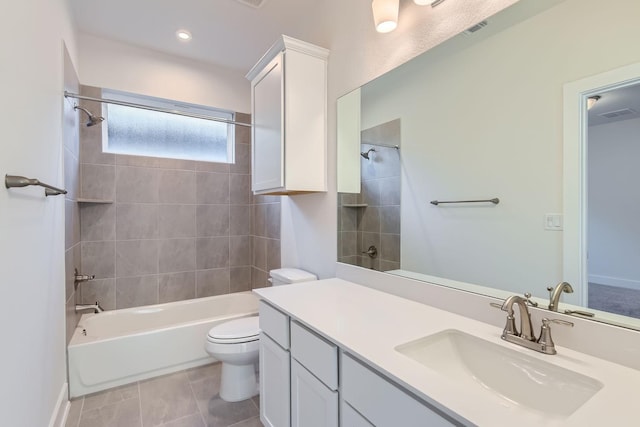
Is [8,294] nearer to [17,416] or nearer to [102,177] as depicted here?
[17,416]

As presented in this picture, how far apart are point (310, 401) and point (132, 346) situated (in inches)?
67.9

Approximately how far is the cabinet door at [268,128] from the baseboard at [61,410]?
1731mm

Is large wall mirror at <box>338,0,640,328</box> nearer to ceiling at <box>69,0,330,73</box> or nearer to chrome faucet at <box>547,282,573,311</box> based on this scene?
chrome faucet at <box>547,282,573,311</box>

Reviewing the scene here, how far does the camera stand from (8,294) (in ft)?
3.44

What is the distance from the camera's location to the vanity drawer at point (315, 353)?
104 cm

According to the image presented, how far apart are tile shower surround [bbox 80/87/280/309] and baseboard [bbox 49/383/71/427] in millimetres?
891

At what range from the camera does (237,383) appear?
6.51 ft

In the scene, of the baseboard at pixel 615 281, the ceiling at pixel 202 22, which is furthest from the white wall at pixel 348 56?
the baseboard at pixel 615 281

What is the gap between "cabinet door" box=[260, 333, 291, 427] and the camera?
1339 mm

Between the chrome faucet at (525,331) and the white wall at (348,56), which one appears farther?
the white wall at (348,56)

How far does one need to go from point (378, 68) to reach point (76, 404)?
112 inches

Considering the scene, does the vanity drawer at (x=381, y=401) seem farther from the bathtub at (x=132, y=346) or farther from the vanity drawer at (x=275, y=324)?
the bathtub at (x=132, y=346)

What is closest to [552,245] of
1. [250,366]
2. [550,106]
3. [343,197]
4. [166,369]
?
[550,106]

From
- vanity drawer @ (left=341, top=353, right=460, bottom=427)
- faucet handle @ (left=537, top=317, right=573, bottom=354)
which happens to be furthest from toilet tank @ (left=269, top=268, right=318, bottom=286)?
faucet handle @ (left=537, top=317, right=573, bottom=354)
